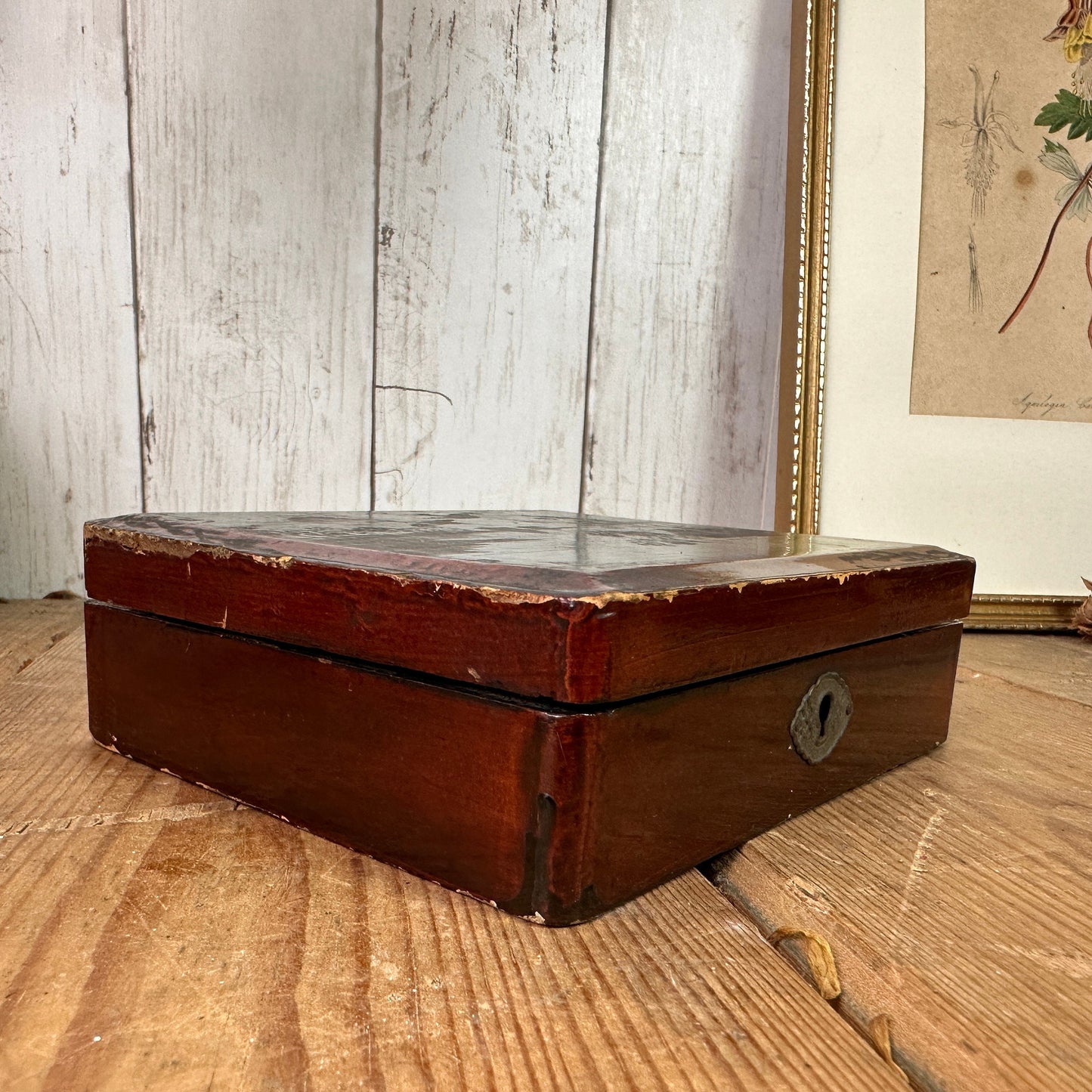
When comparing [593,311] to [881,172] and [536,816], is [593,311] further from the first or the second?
[536,816]

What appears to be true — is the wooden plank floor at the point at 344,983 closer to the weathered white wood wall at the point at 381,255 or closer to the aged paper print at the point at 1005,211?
the weathered white wood wall at the point at 381,255

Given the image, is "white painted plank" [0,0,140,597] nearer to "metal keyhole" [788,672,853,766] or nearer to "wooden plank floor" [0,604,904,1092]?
"wooden plank floor" [0,604,904,1092]

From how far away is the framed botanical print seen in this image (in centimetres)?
145

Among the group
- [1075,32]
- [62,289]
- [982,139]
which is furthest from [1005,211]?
[62,289]

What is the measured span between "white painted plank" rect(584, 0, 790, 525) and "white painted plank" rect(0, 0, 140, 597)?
2.41 ft

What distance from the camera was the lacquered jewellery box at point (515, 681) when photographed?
0.54 metres

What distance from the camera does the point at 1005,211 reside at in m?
1.49

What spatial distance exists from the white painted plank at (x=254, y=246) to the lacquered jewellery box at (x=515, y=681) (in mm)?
688

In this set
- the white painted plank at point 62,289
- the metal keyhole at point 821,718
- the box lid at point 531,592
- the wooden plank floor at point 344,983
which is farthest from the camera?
the white painted plank at point 62,289

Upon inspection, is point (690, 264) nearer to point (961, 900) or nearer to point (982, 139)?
point (982, 139)

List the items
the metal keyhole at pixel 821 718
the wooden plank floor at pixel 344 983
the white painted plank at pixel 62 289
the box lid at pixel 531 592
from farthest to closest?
the white painted plank at pixel 62 289 → the metal keyhole at pixel 821 718 → the box lid at pixel 531 592 → the wooden plank floor at pixel 344 983

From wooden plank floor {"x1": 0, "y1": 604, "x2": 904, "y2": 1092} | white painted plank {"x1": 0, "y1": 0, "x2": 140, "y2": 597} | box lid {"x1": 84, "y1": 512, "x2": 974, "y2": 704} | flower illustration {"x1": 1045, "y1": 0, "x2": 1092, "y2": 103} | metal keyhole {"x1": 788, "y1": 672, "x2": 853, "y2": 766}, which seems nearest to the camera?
wooden plank floor {"x1": 0, "y1": 604, "x2": 904, "y2": 1092}

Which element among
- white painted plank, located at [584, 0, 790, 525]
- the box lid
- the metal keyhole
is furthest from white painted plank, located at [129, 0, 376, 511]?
the metal keyhole

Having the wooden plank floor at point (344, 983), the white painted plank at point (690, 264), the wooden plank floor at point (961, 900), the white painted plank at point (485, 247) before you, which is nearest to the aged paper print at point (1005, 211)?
the white painted plank at point (690, 264)
